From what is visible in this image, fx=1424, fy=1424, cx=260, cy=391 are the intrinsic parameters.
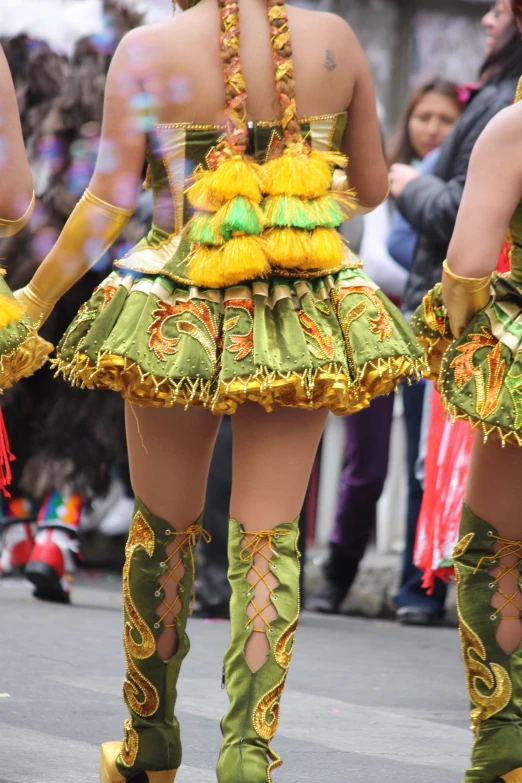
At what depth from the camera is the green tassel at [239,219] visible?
279 cm

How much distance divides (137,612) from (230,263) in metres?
0.79

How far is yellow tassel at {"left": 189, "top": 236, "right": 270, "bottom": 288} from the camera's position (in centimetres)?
277

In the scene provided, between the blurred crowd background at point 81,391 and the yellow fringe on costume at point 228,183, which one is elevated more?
the yellow fringe on costume at point 228,183

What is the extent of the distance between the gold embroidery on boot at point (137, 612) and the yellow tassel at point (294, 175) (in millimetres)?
761

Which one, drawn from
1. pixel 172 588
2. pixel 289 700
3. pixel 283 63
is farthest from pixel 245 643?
pixel 289 700

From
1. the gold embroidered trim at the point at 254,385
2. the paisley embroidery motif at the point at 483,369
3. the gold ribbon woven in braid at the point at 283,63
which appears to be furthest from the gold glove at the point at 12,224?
the paisley embroidery motif at the point at 483,369

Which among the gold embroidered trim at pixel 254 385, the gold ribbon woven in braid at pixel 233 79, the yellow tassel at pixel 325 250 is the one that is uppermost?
the gold ribbon woven in braid at pixel 233 79

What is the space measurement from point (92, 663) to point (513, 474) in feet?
6.89

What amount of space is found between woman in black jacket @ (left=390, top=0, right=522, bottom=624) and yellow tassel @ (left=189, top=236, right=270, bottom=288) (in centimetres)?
246

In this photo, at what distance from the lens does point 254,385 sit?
2711 millimetres

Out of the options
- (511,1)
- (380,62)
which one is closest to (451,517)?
(511,1)

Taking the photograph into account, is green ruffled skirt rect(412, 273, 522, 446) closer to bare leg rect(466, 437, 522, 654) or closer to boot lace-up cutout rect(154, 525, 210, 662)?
bare leg rect(466, 437, 522, 654)

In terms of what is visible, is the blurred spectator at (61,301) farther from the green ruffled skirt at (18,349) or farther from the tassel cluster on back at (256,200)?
the tassel cluster on back at (256,200)

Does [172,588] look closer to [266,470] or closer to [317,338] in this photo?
[266,470]
